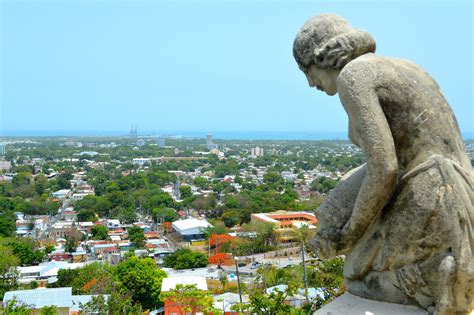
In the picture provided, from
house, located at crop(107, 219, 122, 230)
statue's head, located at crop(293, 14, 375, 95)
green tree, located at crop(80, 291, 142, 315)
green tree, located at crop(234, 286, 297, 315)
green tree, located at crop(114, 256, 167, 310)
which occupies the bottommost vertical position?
house, located at crop(107, 219, 122, 230)

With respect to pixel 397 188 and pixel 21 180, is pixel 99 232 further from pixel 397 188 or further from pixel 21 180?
pixel 397 188

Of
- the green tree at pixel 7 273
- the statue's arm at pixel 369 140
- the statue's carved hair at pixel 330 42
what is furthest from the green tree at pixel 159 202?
the statue's arm at pixel 369 140

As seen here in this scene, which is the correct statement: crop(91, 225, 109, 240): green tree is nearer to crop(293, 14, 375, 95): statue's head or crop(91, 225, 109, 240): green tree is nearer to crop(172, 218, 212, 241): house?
crop(172, 218, 212, 241): house

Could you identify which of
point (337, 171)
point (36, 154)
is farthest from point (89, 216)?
point (36, 154)

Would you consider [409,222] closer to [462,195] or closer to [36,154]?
[462,195]

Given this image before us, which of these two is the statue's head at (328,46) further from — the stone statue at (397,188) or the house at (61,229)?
the house at (61,229)

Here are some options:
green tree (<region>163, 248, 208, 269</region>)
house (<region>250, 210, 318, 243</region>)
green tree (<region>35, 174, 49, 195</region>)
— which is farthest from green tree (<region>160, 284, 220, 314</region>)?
green tree (<region>35, 174, 49, 195</region>)
